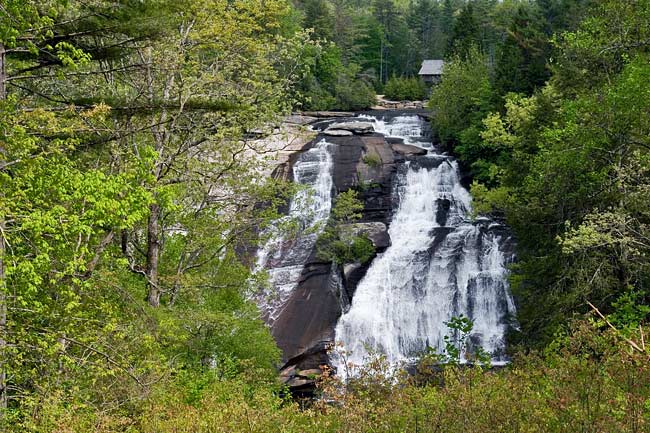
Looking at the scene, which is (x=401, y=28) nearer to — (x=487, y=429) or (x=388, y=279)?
(x=388, y=279)

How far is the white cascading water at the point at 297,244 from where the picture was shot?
20531 mm

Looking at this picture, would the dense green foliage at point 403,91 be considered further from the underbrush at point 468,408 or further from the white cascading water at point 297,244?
the underbrush at point 468,408

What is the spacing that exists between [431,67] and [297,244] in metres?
41.5

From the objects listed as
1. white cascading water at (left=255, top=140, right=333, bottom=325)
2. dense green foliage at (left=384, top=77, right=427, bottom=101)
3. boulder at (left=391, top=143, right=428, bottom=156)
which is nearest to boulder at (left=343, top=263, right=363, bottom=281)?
white cascading water at (left=255, top=140, right=333, bottom=325)

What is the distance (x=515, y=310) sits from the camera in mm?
20000

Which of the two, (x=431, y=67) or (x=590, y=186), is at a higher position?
(x=431, y=67)

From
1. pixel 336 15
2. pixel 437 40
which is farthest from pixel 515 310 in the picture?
pixel 437 40

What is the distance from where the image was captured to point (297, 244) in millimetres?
23562

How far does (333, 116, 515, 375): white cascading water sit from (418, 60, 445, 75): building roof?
3632 centimetres

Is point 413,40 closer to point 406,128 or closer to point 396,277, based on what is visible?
point 406,128

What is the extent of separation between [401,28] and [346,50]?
14531mm

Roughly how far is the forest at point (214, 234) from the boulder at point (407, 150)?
6284 mm

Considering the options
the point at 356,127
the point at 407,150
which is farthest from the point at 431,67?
the point at 407,150

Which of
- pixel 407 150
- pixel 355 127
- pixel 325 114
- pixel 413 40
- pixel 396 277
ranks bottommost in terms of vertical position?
pixel 396 277
